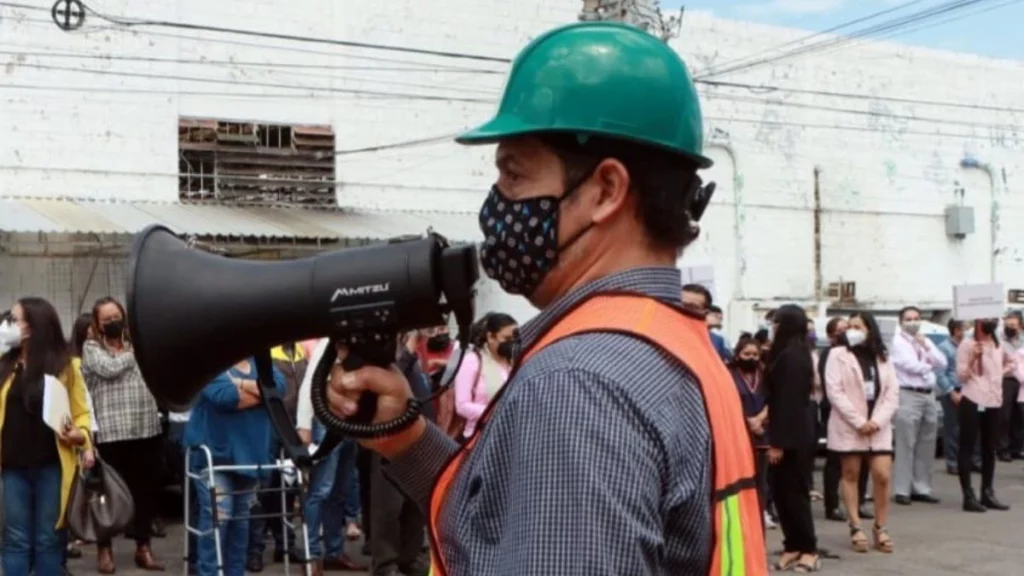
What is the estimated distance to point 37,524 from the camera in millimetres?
7961

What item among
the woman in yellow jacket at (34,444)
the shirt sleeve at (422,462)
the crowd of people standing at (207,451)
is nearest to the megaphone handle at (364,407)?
the shirt sleeve at (422,462)

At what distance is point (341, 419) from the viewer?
2203 mm

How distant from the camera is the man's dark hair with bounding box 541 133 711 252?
196 centimetres

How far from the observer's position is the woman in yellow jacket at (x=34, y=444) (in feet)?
25.8

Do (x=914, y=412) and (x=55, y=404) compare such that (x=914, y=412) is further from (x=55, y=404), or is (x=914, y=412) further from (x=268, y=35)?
(x=268, y=35)

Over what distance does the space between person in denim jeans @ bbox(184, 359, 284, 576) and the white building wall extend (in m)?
8.79

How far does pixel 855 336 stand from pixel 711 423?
9.67m

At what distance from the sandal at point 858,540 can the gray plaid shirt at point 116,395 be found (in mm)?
5477

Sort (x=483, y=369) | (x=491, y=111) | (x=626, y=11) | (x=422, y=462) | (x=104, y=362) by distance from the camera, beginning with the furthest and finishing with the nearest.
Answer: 1. (x=491, y=111)
2. (x=626, y=11)
3. (x=104, y=362)
4. (x=483, y=369)
5. (x=422, y=462)

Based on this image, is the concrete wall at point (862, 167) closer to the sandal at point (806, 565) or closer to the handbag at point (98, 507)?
the sandal at point (806, 565)

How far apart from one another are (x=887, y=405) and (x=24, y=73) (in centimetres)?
1096

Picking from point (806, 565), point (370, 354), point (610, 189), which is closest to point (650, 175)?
point (610, 189)

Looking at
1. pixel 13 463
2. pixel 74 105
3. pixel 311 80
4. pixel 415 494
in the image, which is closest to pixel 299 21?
pixel 311 80

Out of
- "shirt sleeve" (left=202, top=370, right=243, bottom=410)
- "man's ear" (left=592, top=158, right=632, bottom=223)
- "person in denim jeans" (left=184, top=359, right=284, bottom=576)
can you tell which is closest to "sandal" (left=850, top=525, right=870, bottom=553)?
"person in denim jeans" (left=184, top=359, right=284, bottom=576)
